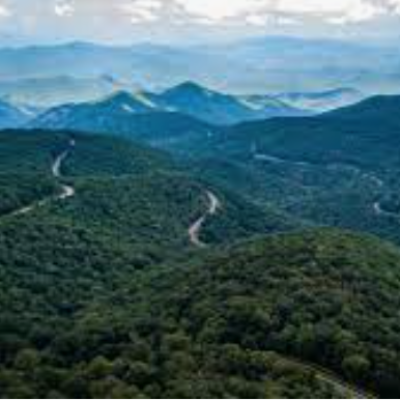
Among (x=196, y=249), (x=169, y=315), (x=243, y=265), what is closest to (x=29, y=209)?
(x=196, y=249)

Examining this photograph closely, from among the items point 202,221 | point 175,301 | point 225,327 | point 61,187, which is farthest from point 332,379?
point 61,187

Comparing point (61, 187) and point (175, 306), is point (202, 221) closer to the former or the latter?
point (61, 187)

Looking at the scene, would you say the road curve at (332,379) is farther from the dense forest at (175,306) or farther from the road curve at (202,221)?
the road curve at (202,221)

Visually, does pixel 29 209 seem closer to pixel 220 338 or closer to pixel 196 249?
pixel 196 249

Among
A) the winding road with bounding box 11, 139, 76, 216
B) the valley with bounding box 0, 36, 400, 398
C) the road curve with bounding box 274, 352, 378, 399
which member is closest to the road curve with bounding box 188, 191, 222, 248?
the valley with bounding box 0, 36, 400, 398

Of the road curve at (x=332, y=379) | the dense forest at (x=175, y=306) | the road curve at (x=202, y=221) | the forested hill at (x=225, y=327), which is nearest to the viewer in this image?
the forested hill at (x=225, y=327)

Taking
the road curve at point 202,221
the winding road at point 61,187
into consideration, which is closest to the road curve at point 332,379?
the winding road at point 61,187
